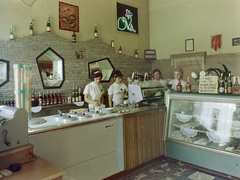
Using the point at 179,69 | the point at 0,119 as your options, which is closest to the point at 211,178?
the point at 0,119

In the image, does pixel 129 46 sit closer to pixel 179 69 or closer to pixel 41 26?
pixel 179 69

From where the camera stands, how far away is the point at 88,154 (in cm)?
280

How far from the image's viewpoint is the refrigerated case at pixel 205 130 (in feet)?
9.93

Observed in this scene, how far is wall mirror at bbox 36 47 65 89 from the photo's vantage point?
4.84 m

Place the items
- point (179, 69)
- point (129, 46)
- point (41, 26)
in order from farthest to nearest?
point (129, 46) < point (179, 69) < point (41, 26)

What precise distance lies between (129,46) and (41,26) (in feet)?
9.81

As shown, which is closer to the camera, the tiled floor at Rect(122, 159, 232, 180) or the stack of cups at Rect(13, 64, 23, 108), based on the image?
the stack of cups at Rect(13, 64, 23, 108)

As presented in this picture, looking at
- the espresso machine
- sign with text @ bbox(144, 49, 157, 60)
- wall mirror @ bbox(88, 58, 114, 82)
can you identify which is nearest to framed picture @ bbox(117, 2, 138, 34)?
sign with text @ bbox(144, 49, 157, 60)

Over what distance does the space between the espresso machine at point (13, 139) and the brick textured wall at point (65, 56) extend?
3.02 meters

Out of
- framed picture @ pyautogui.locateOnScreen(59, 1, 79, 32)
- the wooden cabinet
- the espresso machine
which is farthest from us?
framed picture @ pyautogui.locateOnScreen(59, 1, 79, 32)

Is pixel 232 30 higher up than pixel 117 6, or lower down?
lower down

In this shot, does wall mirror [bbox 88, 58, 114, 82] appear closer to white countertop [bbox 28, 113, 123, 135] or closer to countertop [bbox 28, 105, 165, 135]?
countertop [bbox 28, 105, 165, 135]

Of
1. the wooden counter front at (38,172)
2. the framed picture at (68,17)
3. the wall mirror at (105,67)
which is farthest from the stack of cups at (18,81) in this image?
the wall mirror at (105,67)

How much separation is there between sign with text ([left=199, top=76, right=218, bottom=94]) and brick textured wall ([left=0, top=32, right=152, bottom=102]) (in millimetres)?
3220
